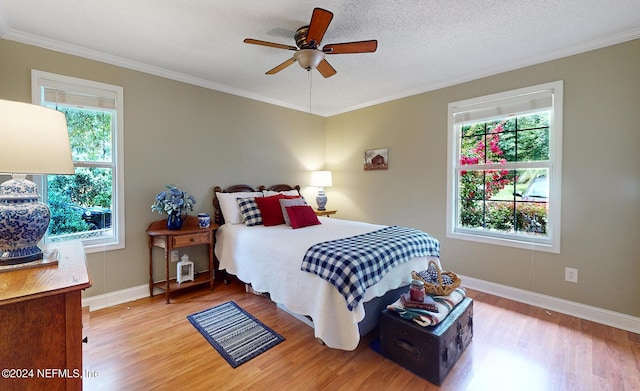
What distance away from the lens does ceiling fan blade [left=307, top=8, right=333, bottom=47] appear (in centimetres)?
159

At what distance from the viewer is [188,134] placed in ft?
10.2

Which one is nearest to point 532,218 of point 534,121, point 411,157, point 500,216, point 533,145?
point 500,216

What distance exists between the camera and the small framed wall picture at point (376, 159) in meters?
3.84

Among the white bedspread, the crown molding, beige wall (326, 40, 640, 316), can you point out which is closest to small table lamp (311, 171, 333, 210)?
the white bedspread

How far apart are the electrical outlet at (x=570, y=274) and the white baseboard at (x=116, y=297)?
4.17 m

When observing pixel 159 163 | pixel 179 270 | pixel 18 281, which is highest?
pixel 159 163

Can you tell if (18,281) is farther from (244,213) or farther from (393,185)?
(393,185)

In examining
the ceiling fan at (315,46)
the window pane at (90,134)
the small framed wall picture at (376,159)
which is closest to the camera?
the ceiling fan at (315,46)

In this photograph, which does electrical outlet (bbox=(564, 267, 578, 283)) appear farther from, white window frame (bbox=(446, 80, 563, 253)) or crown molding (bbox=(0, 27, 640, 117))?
crown molding (bbox=(0, 27, 640, 117))

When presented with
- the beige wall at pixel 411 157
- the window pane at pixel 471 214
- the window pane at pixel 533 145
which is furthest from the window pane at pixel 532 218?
the window pane at pixel 533 145

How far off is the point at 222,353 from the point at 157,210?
1.69 m

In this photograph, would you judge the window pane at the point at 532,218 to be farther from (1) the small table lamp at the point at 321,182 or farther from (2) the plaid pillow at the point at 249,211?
(2) the plaid pillow at the point at 249,211

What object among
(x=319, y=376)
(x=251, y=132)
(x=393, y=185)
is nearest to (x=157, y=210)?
(x=251, y=132)

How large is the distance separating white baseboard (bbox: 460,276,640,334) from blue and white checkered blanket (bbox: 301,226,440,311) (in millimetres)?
1130
